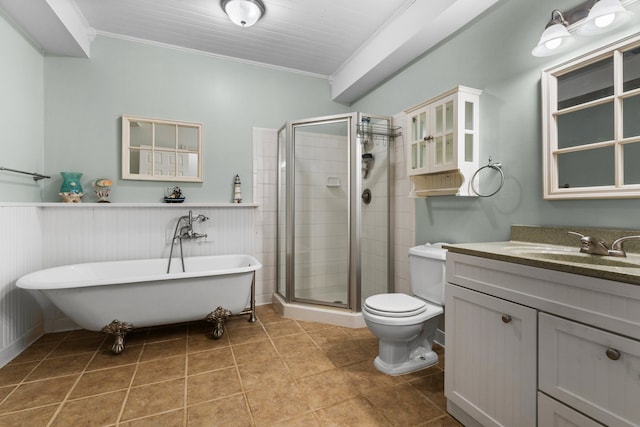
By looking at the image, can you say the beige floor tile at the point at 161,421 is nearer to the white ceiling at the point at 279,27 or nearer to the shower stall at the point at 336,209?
the shower stall at the point at 336,209

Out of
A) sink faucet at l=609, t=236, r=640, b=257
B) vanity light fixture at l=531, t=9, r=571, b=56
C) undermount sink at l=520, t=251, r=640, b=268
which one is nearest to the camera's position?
undermount sink at l=520, t=251, r=640, b=268

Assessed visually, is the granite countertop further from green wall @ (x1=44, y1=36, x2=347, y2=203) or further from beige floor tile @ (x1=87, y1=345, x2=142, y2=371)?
green wall @ (x1=44, y1=36, x2=347, y2=203)

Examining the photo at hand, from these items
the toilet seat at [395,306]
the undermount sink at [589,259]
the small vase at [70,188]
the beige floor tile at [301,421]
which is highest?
the small vase at [70,188]

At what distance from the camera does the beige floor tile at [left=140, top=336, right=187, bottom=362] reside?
212 cm

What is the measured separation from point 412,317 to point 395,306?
115 millimetres

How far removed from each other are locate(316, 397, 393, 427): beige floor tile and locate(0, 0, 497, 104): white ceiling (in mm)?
A: 2421

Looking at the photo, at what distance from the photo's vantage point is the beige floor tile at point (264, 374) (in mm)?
1789

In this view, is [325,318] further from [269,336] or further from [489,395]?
[489,395]

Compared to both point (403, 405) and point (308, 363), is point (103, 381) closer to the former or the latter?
point (308, 363)

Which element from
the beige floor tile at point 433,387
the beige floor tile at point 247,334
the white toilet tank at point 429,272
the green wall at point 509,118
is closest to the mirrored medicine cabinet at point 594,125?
the green wall at point 509,118

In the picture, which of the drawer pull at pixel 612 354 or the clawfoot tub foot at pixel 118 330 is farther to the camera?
the clawfoot tub foot at pixel 118 330

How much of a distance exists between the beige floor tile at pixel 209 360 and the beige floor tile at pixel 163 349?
0.45 ft

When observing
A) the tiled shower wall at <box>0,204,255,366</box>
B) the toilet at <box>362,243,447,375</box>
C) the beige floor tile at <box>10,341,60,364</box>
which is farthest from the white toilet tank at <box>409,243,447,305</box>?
the beige floor tile at <box>10,341,60,364</box>


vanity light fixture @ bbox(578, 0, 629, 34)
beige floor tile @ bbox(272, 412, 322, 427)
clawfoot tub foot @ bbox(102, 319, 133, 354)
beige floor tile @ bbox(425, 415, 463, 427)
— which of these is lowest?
beige floor tile @ bbox(425, 415, 463, 427)
